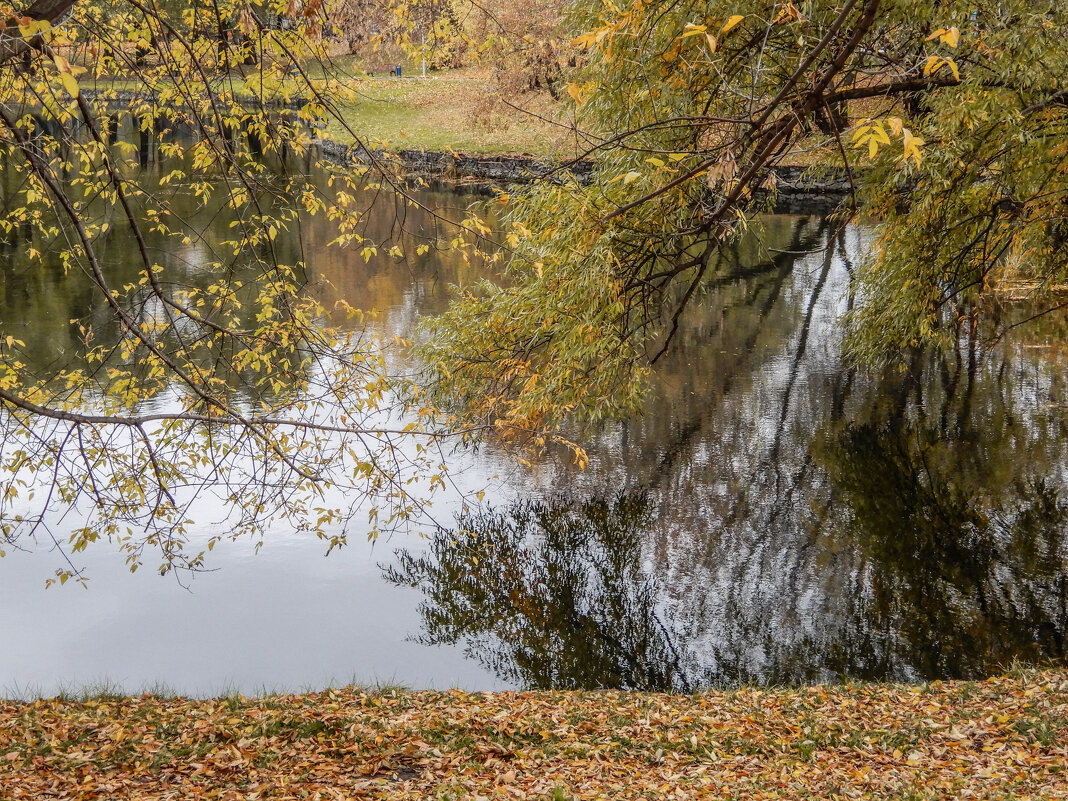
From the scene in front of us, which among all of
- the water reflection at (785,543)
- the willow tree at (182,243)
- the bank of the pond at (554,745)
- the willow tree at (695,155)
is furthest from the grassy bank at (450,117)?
the bank of the pond at (554,745)

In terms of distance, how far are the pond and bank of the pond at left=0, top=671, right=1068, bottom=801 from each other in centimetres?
136

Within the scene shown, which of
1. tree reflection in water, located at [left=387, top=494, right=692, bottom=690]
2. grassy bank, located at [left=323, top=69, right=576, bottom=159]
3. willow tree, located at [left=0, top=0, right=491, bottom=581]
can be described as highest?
grassy bank, located at [left=323, top=69, right=576, bottom=159]

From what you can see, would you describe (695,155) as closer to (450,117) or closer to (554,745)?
(554,745)

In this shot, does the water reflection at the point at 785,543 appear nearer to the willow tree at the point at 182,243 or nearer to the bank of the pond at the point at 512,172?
the willow tree at the point at 182,243

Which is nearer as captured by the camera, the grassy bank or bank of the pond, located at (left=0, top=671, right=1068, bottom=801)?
bank of the pond, located at (left=0, top=671, right=1068, bottom=801)

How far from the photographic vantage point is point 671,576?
32.6ft

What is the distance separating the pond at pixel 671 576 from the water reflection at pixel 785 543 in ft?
0.10

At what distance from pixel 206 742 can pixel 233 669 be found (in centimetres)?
286

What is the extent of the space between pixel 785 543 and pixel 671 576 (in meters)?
1.54

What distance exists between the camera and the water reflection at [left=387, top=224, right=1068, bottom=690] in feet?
28.5

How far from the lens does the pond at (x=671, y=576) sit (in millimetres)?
8586

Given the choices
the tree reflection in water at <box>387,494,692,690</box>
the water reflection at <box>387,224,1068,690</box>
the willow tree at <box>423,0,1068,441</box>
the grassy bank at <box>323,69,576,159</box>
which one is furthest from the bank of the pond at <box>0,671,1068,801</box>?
the grassy bank at <box>323,69,576,159</box>

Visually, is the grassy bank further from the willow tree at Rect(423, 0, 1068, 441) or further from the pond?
the willow tree at Rect(423, 0, 1068, 441)

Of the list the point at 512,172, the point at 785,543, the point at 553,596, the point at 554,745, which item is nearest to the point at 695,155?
the point at 554,745
